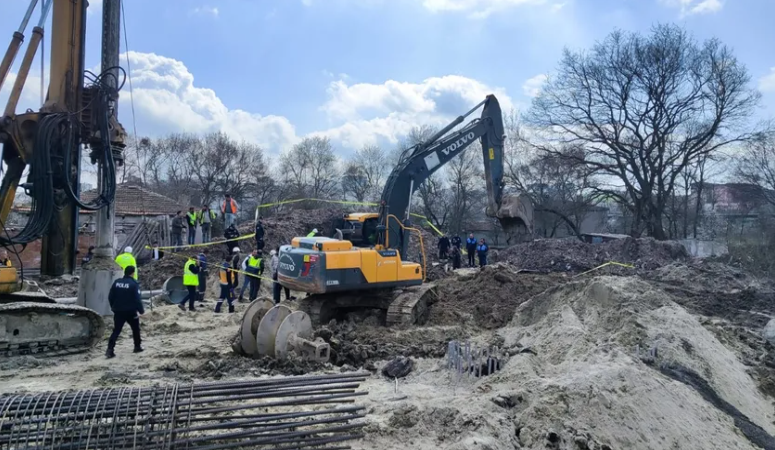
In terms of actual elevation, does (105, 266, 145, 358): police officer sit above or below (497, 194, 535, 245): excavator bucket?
below

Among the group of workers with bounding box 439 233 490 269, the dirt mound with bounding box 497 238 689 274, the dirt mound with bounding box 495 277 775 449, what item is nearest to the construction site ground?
the dirt mound with bounding box 495 277 775 449

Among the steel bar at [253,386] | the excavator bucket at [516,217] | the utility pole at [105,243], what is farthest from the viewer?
the excavator bucket at [516,217]

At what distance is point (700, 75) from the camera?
1072 inches

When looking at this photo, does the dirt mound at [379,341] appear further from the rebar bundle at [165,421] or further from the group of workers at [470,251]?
the group of workers at [470,251]

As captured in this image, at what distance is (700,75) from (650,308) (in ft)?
78.6

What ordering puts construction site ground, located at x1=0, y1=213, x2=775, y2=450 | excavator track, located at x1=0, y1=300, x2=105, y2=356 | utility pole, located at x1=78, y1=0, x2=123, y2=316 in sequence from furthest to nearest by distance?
utility pole, located at x1=78, y1=0, x2=123, y2=316, excavator track, located at x1=0, y1=300, x2=105, y2=356, construction site ground, located at x1=0, y1=213, x2=775, y2=450

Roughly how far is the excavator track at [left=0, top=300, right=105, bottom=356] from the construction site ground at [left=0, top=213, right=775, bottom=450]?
28cm

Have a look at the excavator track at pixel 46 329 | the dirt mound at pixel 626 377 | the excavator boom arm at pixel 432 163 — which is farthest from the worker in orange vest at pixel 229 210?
the dirt mound at pixel 626 377

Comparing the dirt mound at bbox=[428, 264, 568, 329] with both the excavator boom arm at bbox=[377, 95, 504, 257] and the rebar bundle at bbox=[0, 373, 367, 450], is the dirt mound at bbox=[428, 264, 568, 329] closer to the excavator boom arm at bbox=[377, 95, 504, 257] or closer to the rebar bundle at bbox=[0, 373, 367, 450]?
the excavator boom arm at bbox=[377, 95, 504, 257]

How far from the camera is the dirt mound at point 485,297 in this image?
34.2 ft

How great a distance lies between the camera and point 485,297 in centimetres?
1179

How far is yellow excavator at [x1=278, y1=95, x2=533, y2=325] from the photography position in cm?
938

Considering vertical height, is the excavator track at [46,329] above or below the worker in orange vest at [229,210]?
below

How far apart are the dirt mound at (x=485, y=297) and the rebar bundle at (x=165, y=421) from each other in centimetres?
563
